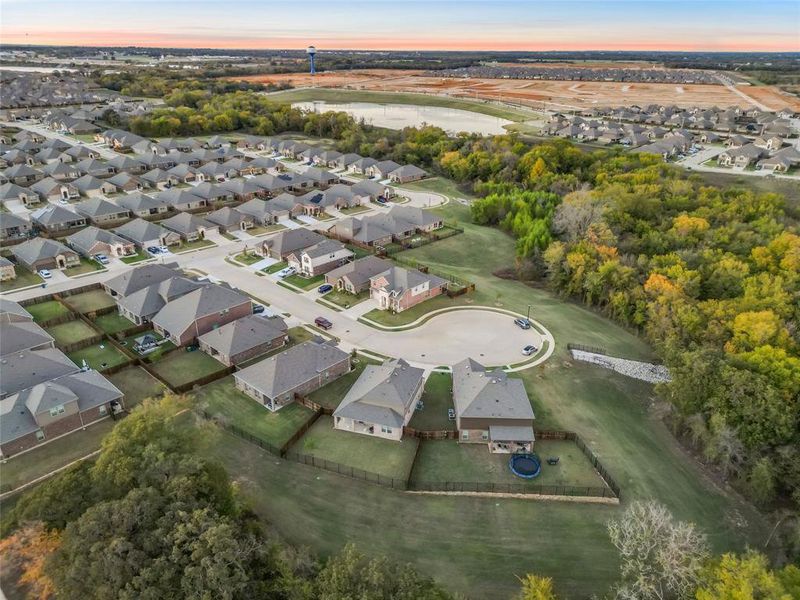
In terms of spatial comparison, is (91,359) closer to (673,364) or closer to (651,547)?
(651,547)

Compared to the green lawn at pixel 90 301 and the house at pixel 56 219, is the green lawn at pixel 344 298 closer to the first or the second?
the green lawn at pixel 90 301

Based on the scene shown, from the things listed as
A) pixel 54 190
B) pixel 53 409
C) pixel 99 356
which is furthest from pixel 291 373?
pixel 54 190

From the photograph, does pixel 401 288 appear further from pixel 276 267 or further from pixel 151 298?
pixel 151 298

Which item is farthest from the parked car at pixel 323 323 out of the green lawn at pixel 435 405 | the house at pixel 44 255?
the house at pixel 44 255

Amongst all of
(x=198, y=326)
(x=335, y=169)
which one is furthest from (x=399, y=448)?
(x=335, y=169)

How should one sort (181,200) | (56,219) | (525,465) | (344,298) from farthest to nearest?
(181,200), (56,219), (344,298), (525,465)
